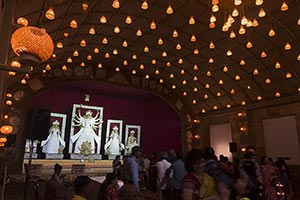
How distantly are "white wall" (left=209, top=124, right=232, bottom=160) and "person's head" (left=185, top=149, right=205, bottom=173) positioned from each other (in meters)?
12.1

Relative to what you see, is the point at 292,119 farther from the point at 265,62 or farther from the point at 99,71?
the point at 99,71

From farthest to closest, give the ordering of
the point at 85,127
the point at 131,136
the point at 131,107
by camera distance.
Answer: the point at 131,107 → the point at 131,136 → the point at 85,127

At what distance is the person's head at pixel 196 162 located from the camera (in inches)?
78.0

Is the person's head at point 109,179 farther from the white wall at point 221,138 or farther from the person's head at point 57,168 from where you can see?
the white wall at point 221,138

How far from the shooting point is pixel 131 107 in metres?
14.6

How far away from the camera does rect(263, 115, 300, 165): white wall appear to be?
10195 mm

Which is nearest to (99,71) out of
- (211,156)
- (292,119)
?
(292,119)

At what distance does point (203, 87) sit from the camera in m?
13.7

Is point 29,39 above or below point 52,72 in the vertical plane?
below

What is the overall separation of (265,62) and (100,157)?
953 centimetres

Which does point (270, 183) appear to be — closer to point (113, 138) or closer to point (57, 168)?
point (57, 168)

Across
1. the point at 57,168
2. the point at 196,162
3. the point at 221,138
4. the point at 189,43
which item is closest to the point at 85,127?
the point at 189,43

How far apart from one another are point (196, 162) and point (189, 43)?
9.28 m

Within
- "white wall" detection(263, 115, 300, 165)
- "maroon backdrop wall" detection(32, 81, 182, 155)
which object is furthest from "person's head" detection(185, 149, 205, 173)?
"maroon backdrop wall" detection(32, 81, 182, 155)
